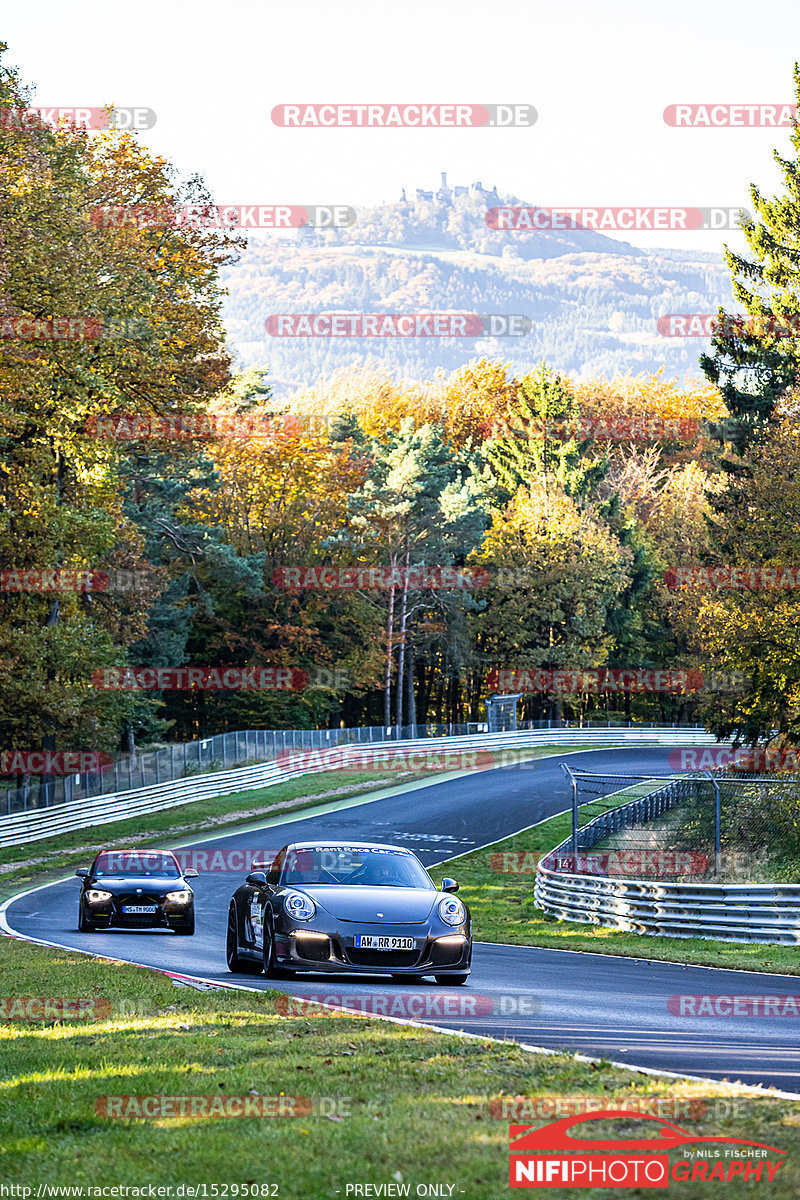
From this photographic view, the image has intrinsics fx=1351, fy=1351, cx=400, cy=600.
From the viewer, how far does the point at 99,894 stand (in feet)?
68.1

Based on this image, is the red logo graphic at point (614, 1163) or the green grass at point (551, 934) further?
the green grass at point (551, 934)

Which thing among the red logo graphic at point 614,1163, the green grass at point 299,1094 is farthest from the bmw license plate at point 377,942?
the red logo graphic at point 614,1163

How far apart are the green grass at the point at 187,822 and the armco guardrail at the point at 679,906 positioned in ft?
40.4

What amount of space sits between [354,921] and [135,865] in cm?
942

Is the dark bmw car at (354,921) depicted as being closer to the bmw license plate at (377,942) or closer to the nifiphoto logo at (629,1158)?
the bmw license plate at (377,942)

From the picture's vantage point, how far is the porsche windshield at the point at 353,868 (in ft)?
45.8

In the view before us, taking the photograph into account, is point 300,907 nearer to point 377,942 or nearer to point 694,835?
point 377,942

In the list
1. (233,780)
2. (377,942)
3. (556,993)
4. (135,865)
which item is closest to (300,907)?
(377,942)

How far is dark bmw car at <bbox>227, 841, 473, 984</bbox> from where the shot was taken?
42.3ft

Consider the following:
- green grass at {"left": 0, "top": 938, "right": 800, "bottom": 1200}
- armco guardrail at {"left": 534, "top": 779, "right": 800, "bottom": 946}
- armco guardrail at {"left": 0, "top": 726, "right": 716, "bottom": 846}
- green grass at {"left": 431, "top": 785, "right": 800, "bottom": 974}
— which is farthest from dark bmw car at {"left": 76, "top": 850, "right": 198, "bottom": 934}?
armco guardrail at {"left": 0, "top": 726, "right": 716, "bottom": 846}

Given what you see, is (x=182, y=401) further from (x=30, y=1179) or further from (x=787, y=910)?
(x=30, y=1179)

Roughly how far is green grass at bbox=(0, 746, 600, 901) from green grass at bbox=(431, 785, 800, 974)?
1004cm

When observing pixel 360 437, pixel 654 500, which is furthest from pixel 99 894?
pixel 654 500

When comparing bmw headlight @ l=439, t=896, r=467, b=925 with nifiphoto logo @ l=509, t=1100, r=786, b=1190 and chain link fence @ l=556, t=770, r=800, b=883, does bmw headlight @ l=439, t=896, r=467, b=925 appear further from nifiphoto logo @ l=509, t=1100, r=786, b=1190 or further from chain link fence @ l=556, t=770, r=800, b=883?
chain link fence @ l=556, t=770, r=800, b=883
